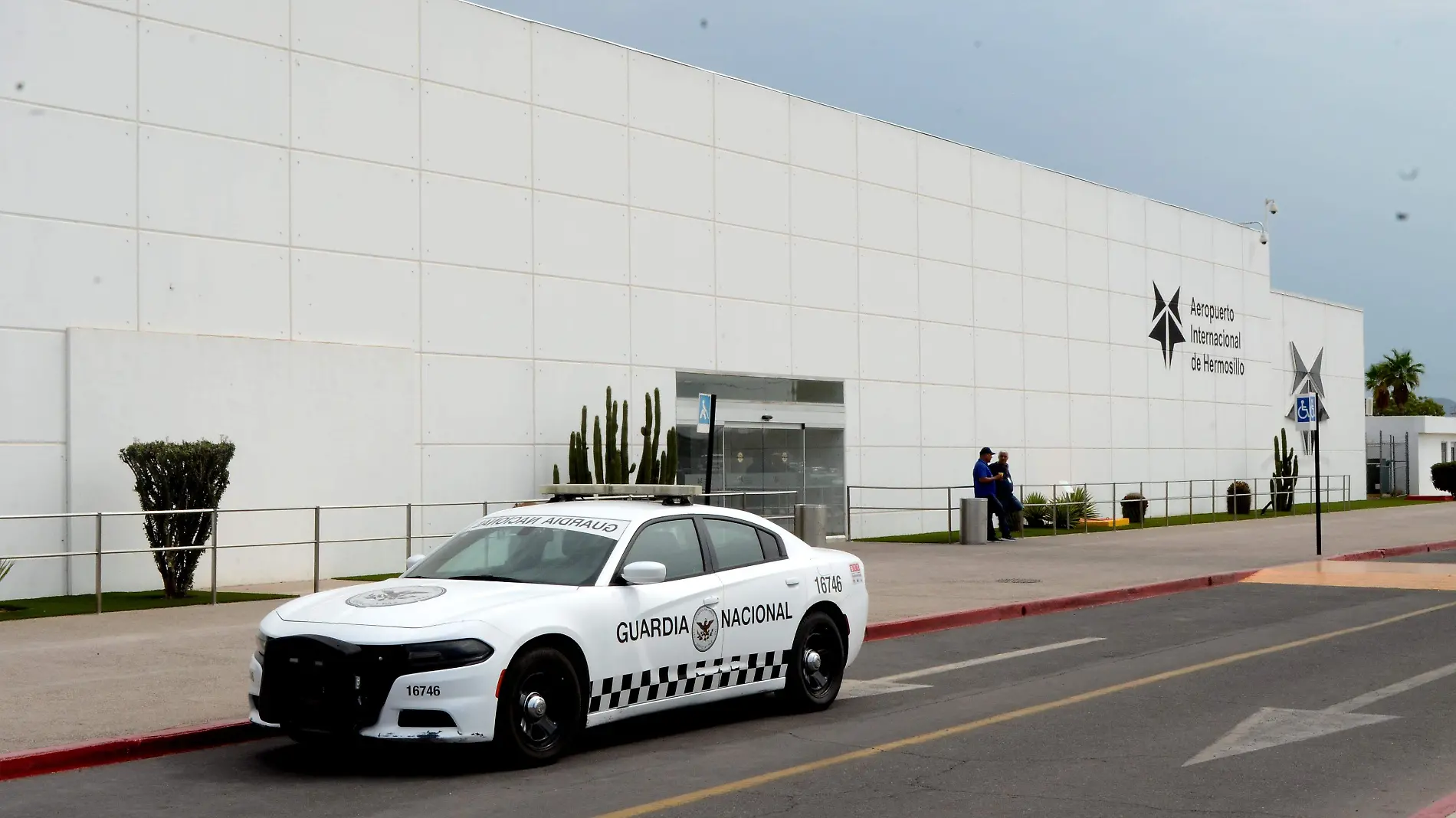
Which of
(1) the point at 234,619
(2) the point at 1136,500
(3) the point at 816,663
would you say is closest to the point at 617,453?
(1) the point at 234,619

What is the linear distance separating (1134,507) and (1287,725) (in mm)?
28095

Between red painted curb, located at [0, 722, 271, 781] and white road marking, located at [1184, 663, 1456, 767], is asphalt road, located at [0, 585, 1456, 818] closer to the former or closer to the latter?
white road marking, located at [1184, 663, 1456, 767]

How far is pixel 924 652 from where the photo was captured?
13.6 metres

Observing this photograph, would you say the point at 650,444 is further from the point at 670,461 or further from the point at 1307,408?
the point at 1307,408

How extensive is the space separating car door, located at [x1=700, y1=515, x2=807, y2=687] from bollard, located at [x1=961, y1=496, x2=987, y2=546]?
17.9m

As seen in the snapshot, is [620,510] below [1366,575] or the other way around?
the other way around

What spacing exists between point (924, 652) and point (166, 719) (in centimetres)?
699

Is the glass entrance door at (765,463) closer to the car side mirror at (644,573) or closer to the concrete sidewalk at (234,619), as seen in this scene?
the concrete sidewalk at (234,619)

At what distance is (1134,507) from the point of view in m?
36.7

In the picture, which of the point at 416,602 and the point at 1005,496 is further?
the point at 1005,496

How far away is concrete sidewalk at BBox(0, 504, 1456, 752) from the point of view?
9.88 metres

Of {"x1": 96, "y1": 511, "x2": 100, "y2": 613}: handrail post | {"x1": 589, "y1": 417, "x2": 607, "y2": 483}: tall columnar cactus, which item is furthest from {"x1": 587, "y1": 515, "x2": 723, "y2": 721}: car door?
{"x1": 589, "y1": 417, "x2": 607, "y2": 483}: tall columnar cactus

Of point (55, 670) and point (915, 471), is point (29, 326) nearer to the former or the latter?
point (55, 670)

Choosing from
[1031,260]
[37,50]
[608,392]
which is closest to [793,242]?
[608,392]
